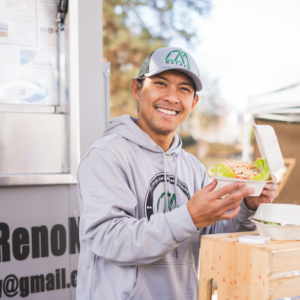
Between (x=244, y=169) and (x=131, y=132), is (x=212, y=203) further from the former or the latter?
(x=131, y=132)

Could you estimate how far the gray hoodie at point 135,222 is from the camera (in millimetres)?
1384

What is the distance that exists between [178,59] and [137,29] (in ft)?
39.1

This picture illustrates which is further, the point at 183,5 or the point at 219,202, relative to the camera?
the point at 183,5

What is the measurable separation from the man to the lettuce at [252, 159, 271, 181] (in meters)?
0.16

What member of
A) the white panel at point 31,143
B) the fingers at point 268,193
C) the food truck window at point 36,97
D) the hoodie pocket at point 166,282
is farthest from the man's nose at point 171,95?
the white panel at point 31,143

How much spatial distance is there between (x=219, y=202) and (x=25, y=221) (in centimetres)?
155

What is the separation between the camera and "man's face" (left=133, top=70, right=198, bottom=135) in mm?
1822

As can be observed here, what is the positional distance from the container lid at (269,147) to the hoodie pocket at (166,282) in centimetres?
65

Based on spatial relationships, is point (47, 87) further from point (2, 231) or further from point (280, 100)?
point (280, 100)

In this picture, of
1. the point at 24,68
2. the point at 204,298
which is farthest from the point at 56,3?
the point at 204,298

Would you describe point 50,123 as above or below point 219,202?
above

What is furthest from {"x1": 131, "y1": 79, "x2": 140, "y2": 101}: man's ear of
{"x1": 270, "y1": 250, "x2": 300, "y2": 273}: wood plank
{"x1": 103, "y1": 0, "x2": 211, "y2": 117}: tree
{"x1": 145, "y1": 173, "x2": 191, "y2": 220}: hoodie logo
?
{"x1": 103, "y1": 0, "x2": 211, "y2": 117}: tree

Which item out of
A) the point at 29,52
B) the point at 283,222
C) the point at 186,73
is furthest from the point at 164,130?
the point at 29,52

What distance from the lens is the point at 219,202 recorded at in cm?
135
